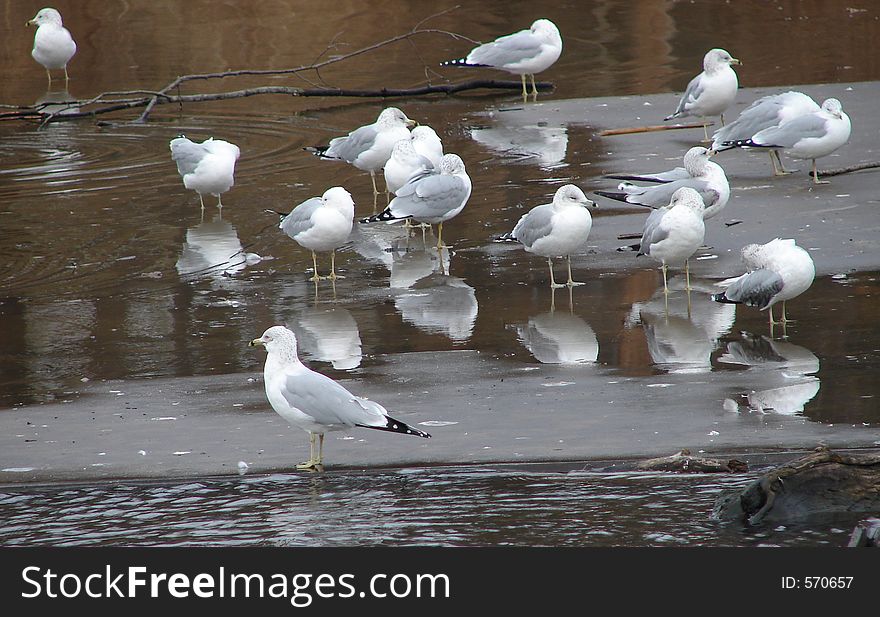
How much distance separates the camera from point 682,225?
9648mm

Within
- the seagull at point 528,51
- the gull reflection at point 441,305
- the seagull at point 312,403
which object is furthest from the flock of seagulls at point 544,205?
the seagull at point 528,51

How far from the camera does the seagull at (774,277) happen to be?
8.70 m

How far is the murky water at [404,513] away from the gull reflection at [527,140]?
27.8 ft

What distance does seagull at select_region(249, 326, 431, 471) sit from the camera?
681cm

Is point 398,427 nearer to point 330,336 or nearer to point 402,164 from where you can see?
point 330,336

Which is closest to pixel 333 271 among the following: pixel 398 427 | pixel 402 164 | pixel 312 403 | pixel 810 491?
pixel 402 164

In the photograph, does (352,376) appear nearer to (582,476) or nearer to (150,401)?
(150,401)

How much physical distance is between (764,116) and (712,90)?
1928 mm

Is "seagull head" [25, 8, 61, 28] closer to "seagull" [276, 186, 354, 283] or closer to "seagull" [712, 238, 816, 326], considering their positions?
"seagull" [276, 186, 354, 283]

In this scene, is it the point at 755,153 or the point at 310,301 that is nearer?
the point at 310,301

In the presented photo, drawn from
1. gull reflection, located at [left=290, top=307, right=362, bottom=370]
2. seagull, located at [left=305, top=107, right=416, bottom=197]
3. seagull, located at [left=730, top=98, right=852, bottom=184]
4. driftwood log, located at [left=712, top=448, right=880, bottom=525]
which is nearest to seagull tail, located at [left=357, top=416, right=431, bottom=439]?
driftwood log, located at [left=712, top=448, right=880, bottom=525]

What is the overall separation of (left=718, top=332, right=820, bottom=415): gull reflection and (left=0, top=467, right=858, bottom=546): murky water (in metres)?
1.12

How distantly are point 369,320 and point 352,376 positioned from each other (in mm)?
1328
